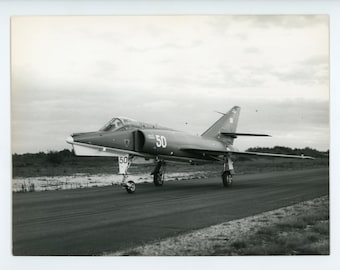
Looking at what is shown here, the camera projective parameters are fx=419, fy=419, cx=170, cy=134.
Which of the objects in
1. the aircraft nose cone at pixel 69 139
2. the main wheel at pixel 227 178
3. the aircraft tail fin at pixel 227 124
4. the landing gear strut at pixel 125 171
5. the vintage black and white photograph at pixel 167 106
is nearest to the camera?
the vintage black and white photograph at pixel 167 106

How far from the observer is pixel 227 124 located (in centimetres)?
845

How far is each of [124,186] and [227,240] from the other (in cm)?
285

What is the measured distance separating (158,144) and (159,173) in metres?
0.75

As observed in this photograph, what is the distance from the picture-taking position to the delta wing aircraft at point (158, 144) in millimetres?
7898

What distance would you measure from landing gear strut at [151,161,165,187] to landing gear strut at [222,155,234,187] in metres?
1.41

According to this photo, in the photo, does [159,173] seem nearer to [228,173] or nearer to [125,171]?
[125,171]

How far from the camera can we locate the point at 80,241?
6.22 m

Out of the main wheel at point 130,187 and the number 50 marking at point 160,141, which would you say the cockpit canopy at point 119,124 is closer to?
the number 50 marking at point 160,141

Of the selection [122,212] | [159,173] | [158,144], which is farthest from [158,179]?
[122,212]


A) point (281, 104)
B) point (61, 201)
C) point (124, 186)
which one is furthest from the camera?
point (124, 186)

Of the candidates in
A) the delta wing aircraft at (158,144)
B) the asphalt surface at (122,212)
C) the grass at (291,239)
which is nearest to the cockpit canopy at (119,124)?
the delta wing aircraft at (158,144)

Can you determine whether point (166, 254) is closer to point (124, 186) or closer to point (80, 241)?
point (80, 241)
